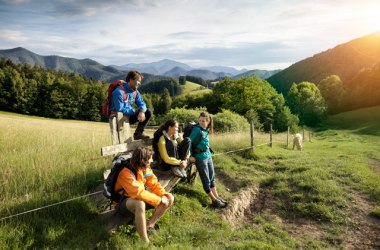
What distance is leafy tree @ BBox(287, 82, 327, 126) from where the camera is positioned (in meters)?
63.5

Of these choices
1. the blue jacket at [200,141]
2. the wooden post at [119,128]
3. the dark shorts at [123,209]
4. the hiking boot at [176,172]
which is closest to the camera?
the dark shorts at [123,209]

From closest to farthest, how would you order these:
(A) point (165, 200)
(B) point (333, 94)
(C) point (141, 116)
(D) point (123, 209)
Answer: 1. (D) point (123, 209)
2. (A) point (165, 200)
3. (C) point (141, 116)
4. (B) point (333, 94)

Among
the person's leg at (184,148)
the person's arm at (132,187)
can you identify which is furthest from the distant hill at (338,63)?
the person's arm at (132,187)

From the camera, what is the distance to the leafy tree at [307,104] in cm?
6347

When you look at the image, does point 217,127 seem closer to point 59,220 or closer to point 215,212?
point 215,212

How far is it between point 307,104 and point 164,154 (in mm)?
63357

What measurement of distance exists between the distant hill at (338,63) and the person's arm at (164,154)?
111685mm

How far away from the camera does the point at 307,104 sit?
213 ft

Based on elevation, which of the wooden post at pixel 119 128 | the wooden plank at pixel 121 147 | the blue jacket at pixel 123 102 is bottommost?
the wooden plank at pixel 121 147

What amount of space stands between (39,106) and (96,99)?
1298 cm

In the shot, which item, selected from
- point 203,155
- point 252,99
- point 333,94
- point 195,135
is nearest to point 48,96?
point 252,99

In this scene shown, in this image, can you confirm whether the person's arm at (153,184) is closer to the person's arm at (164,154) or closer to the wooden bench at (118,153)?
the wooden bench at (118,153)

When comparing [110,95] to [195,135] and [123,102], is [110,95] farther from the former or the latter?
[195,135]

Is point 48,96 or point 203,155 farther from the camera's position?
point 48,96
